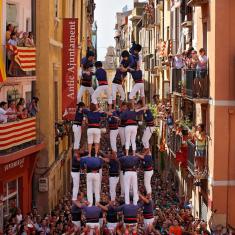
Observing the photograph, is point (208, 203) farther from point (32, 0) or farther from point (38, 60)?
point (32, 0)

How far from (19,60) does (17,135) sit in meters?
2.87

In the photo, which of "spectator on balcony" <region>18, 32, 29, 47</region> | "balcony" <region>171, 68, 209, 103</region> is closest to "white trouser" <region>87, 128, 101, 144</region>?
"spectator on balcony" <region>18, 32, 29, 47</region>

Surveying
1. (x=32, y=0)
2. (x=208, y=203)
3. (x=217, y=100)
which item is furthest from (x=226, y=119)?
(x=32, y=0)

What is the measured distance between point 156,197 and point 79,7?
18.6 meters

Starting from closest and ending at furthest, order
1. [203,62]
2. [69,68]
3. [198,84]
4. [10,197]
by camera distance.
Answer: [10,197] < [203,62] < [198,84] < [69,68]

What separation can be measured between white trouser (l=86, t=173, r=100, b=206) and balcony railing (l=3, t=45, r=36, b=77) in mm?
7129

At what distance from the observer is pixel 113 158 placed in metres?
20.5

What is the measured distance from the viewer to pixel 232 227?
86.8ft

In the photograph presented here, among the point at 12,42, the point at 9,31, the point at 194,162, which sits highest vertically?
the point at 9,31

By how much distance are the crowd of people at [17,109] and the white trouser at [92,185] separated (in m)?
5.23

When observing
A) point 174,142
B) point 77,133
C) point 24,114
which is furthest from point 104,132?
point 174,142

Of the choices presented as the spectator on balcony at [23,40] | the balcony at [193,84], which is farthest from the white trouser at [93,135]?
the balcony at [193,84]

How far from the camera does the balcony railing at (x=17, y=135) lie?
77.7 ft

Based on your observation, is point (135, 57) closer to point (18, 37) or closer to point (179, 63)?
point (18, 37)
